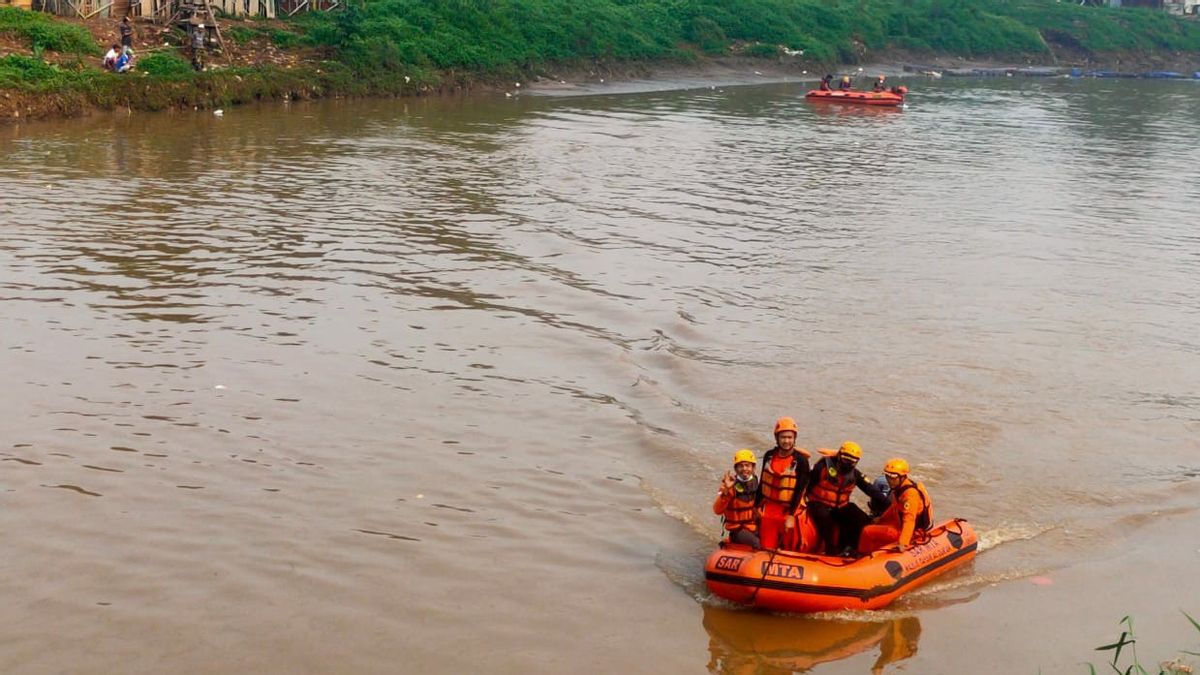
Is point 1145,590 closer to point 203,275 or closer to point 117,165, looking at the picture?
point 203,275

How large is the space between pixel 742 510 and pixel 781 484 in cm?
36

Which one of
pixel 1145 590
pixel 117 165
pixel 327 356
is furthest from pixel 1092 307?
pixel 117 165

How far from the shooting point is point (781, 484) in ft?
34.0

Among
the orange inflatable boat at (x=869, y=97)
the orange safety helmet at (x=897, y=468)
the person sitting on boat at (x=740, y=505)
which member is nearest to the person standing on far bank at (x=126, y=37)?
the orange inflatable boat at (x=869, y=97)

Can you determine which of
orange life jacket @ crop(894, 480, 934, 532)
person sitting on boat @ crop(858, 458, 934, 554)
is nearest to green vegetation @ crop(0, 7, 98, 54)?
person sitting on boat @ crop(858, 458, 934, 554)

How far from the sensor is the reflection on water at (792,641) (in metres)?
9.30

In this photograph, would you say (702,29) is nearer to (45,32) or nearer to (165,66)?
(165,66)

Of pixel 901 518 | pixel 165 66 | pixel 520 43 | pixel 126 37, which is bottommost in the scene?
pixel 901 518

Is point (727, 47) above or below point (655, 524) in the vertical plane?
above

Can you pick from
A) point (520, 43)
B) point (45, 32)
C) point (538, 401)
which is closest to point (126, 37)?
point (45, 32)

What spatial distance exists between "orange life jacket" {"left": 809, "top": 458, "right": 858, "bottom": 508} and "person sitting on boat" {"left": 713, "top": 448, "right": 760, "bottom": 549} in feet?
1.95

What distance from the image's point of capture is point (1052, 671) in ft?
30.4

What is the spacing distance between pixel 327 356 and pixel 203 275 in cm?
406

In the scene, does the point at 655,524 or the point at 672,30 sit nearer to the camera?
the point at 655,524
